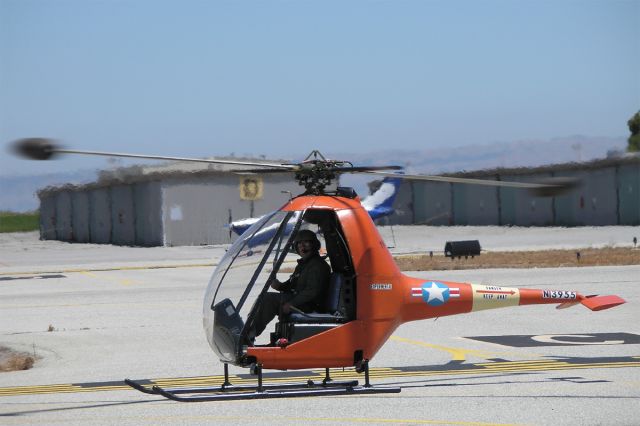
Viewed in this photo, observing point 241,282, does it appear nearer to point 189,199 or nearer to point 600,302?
point 600,302

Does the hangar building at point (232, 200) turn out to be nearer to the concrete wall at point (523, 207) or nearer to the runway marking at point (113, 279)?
the concrete wall at point (523, 207)

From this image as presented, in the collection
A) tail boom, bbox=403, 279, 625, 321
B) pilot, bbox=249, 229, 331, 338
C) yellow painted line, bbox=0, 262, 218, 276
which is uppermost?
pilot, bbox=249, 229, 331, 338

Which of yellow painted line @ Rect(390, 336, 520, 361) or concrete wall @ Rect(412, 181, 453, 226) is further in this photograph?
concrete wall @ Rect(412, 181, 453, 226)

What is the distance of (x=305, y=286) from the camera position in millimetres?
13023

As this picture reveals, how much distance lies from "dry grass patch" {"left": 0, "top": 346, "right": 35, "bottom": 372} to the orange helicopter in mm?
4941

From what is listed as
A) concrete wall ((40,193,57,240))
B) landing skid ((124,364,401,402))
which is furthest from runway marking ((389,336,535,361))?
concrete wall ((40,193,57,240))

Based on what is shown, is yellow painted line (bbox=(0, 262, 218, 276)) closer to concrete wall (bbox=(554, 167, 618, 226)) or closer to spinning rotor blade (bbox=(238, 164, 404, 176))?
concrete wall (bbox=(554, 167, 618, 226))

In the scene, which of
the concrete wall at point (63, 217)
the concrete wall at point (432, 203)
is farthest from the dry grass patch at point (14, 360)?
the concrete wall at point (63, 217)

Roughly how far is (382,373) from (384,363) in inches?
41.4

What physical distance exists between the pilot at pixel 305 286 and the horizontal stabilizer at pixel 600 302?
13.5 feet

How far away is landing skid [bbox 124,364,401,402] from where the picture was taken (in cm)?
1206

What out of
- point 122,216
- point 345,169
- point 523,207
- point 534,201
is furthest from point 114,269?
point 523,207

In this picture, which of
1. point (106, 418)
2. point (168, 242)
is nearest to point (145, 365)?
point (106, 418)

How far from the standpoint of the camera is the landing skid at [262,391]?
12062 mm
